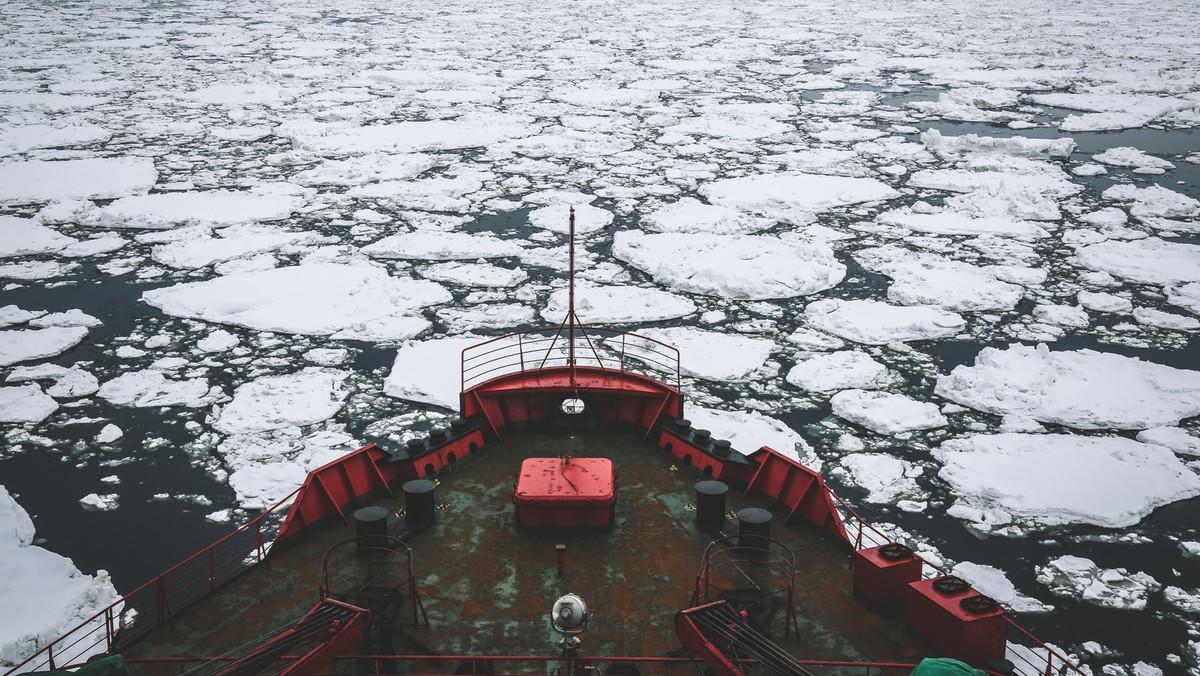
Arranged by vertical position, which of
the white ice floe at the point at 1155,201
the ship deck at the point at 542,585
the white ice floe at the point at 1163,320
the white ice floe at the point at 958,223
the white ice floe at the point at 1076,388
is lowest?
the white ice floe at the point at 1076,388

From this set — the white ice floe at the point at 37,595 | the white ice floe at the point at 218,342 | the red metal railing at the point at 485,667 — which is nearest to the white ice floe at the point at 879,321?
the red metal railing at the point at 485,667

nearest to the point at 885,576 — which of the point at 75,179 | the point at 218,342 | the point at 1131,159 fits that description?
the point at 218,342

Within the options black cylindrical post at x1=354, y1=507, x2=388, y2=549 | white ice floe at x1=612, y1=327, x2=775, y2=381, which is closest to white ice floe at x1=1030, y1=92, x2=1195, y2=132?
white ice floe at x1=612, y1=327, x2=775, y2=381

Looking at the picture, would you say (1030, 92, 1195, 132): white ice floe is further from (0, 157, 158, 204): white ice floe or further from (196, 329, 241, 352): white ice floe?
(0, 157, 158, 204): white ice floe

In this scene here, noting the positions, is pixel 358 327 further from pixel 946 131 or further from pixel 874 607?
pixel 946 131

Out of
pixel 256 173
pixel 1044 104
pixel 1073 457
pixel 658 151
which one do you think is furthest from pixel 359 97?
pixel 1073 457

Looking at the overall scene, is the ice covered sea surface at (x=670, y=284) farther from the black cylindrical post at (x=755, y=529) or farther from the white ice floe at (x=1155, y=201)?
the black cylindrical post at (x=755, y=529)
